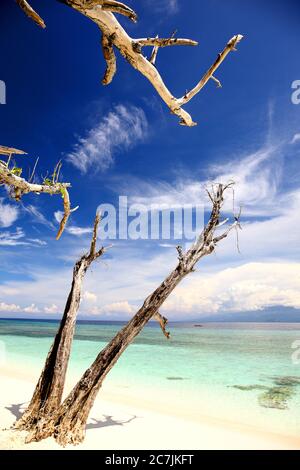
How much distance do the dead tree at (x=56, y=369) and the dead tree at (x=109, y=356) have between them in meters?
0.20

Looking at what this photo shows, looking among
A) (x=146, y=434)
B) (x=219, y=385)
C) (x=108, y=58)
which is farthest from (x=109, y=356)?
(x=219, y=385)

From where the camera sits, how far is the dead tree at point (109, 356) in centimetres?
470

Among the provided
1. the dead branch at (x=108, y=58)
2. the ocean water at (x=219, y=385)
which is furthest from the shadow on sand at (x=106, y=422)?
the dead branch at (x=108, y=58)

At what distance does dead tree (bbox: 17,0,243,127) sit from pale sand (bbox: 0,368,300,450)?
4678 millimetres

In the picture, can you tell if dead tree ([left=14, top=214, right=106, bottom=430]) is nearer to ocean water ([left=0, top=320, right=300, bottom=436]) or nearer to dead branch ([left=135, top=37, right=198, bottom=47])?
dead branch ([left=135, top=37, right=198, bottom=47])

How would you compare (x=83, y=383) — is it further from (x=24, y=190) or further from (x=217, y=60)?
(x=217, y=60)

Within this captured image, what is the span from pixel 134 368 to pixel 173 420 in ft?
35.3

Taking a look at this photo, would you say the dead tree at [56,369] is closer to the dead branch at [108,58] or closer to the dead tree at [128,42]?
the dead branch at [108,58]

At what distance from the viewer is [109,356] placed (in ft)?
16.1

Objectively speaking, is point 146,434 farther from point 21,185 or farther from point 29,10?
point 29,10

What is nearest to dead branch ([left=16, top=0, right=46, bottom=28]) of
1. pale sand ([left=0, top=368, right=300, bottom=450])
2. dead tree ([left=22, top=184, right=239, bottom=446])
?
dead tree ([left=22, top=184, right=239, bottom=446])

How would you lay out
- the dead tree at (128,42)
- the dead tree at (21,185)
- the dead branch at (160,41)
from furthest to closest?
the dead tree at (21,185), the dead branch at (160,41), the dead tree at (128,42)

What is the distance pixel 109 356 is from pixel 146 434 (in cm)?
207
